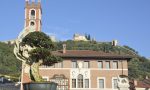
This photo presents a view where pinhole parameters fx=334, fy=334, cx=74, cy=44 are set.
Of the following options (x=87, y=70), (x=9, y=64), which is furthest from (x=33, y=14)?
(x=9, y=64)

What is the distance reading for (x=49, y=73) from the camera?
45.8 metres

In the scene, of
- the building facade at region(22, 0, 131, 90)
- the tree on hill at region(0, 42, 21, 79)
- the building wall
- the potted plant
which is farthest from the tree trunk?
the tree on hill at region(0, 42, 21, 79)

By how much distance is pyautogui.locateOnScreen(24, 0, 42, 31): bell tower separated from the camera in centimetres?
5435

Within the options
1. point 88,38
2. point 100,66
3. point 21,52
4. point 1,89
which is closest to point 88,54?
point 100,66

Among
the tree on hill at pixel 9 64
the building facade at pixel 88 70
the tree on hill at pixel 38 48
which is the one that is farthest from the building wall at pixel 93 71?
the tree on hill at pixel 9 64

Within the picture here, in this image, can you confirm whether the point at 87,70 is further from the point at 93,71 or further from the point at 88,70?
the point at 93,71

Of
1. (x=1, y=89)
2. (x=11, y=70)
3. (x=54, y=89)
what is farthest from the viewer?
(x=11, y=70)

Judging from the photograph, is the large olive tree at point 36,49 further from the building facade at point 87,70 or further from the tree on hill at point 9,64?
the tree on hill at point 9,64

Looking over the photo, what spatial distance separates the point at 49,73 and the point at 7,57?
51.3 m

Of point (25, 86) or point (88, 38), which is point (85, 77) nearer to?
point (25, 86)

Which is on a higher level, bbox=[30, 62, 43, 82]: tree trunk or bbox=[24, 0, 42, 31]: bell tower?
bbox=[24, 0, 42, 31]: bell tower

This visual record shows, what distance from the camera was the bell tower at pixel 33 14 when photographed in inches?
2140

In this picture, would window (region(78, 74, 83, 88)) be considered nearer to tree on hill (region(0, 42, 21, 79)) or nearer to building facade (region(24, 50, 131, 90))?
building facade (region(24, 50, 131, 90))

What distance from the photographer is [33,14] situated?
186ft
